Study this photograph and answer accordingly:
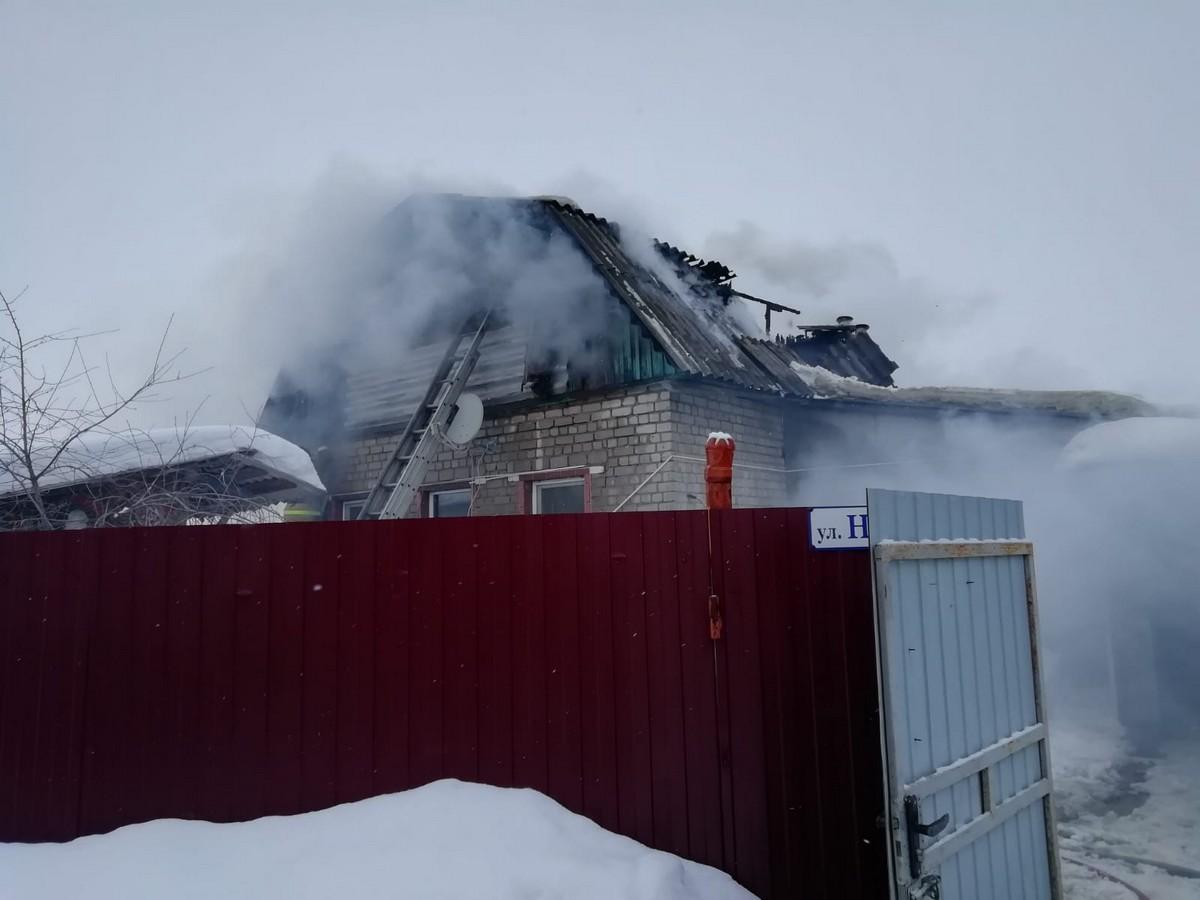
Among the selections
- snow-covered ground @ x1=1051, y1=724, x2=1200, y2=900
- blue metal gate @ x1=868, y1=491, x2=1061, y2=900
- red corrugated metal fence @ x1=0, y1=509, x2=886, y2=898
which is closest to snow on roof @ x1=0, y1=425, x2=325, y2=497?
red corrugated metal fence @ x1=0, y1=509, x2=886, y2=898

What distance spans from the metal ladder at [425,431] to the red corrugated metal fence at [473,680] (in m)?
4.37

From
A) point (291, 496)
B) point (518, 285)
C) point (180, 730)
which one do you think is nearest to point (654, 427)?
point (518, 285)

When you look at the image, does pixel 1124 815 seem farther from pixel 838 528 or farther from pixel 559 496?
pixel 559 496

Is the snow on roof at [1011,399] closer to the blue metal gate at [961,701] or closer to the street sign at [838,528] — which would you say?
the blue metal gate at [961,701]

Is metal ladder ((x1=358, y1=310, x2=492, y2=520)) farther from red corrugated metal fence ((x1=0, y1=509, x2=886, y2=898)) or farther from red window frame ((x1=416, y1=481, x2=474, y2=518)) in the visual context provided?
red corrugated metal fence ((x1=0, y1=509, x2=886, y2=898))

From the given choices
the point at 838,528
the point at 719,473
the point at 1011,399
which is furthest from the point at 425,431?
the point at 1011,399

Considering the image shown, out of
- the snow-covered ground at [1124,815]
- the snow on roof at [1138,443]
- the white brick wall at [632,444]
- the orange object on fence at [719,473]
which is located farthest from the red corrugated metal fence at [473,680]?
the snow on roof at [1138,443]

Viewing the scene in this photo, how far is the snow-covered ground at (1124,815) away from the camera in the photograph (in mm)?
5562

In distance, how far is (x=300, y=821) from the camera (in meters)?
3.77

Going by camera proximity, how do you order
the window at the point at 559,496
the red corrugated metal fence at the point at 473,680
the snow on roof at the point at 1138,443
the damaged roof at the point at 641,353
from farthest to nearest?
1. the window at the point at 559,496
2. the snow on roof at the point at 1138,443
3. the damaged roof at the point at 641,353
4. the red corrugated metal fence at the point at 473,680

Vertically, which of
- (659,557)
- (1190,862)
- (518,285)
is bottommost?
(1190,862)

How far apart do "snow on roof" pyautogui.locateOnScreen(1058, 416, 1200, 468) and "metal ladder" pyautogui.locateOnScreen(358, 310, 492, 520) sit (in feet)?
24.0

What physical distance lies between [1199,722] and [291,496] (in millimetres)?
11512

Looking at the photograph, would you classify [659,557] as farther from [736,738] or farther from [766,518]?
[736,738]
